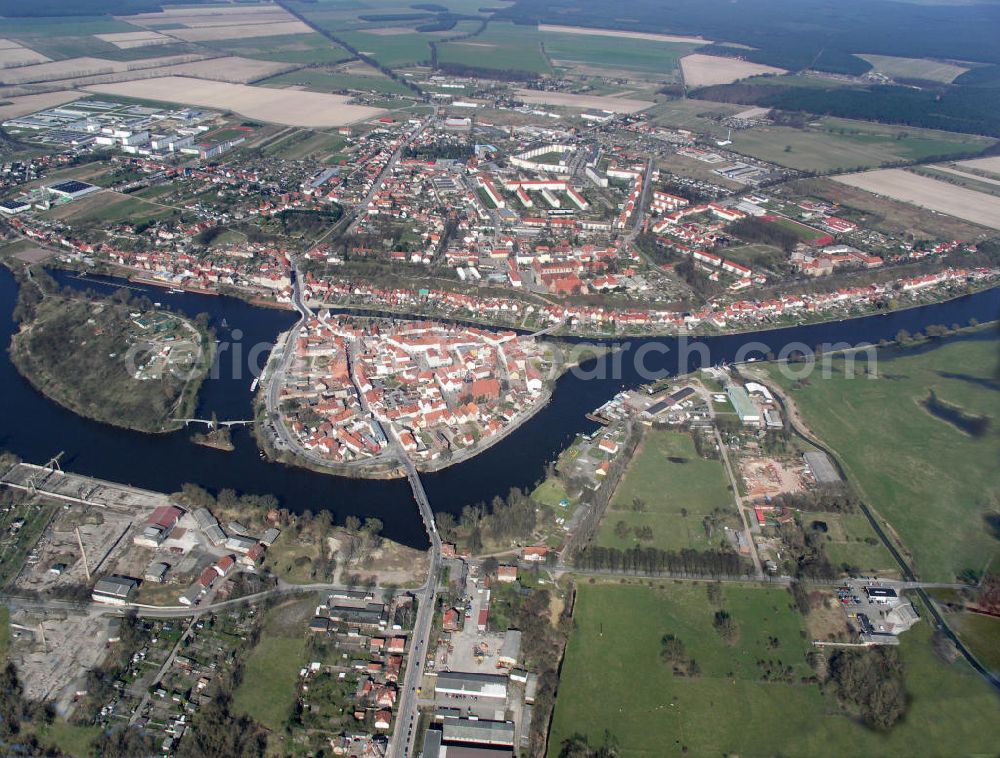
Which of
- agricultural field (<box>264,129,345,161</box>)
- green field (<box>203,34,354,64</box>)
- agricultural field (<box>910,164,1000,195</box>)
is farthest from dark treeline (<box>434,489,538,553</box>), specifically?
green field (<box>203,34,354,64</box>)

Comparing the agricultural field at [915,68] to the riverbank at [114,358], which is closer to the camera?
the riverbank at [114,358]

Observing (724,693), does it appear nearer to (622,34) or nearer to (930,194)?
(930,194)

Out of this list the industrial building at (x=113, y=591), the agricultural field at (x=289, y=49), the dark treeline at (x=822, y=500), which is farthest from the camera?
the agricultural field at (x=289, y=49)

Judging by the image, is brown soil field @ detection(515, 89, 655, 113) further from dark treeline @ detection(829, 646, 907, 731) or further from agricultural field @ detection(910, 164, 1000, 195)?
dark treeline @ detection(829, 646, 907, 731)

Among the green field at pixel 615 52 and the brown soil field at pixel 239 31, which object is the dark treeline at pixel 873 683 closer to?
the green field at pixel 615 52

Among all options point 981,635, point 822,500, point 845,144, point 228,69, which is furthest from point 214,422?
point 228,69

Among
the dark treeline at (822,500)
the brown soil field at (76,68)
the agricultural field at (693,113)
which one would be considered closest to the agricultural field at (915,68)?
the agricultural field at (693,113)
